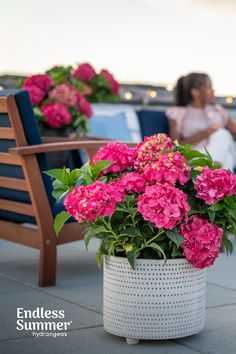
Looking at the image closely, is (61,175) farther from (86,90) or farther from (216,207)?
(86,90)

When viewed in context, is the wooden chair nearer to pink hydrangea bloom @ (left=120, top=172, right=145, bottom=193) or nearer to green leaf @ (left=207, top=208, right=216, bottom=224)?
pink hydrangea bloom @ (left=120, top=172, right=145, bottom=193)

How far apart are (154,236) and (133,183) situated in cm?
17

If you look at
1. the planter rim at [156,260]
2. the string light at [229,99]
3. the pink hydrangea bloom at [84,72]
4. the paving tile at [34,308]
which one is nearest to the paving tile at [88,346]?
the paving tile at [34,308]

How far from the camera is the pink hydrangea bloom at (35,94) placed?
4672mm

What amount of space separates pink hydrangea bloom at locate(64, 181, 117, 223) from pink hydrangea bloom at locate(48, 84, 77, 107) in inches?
104

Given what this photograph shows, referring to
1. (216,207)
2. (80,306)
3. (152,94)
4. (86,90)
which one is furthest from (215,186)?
(152,94)

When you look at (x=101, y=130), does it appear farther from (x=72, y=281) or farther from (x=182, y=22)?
(x=72, y=281)

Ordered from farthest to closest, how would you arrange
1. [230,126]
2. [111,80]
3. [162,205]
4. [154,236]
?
[230,126] → [111,80] → [154,236] → [162,205]

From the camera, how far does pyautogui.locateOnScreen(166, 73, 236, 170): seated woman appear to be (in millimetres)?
5359

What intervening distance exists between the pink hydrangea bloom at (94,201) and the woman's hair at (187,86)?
3.49m

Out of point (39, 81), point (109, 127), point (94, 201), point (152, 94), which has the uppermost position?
point (39, 81)

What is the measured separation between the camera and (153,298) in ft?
6.97

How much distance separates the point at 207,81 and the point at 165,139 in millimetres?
3290

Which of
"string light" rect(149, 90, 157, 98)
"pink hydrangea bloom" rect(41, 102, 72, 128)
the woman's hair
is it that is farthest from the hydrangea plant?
"string light" rect(149, 90, 157, 98)
